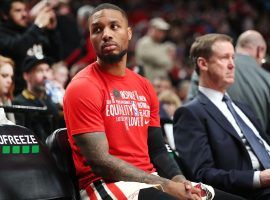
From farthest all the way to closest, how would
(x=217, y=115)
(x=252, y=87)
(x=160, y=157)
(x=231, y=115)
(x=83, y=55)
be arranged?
(x=83, y=55), (x=252, y=87), (x=231, y=115), (x=217, y=115), (x=160, y=157)

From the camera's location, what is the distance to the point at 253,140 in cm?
531

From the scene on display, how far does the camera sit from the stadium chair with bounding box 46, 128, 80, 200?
4324mm

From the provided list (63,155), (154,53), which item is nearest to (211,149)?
(63,155)

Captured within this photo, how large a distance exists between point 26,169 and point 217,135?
1613 mm

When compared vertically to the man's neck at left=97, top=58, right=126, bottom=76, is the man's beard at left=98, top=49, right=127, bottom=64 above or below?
above

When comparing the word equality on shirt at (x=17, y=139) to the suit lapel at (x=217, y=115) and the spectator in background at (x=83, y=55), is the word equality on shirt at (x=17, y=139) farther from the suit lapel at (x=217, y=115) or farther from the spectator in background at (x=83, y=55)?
the spectator in background at (x=83, y=55)

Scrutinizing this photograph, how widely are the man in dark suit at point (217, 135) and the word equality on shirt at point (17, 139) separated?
1.34 meters

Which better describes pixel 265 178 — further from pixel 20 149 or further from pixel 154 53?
pixel 154 53

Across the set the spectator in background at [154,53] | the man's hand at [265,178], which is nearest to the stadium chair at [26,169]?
the man's hand at [265,178]

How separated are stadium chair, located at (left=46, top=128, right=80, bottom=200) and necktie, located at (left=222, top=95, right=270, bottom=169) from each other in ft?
4.97

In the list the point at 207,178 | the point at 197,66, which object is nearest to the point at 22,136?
the point at 207,178

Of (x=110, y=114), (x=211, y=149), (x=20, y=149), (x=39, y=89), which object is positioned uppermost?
(x=39, y=89)

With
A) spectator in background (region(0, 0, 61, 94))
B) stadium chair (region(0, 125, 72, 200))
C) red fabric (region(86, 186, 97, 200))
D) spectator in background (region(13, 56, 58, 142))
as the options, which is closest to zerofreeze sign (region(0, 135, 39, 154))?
stadium chair (region(0, 125, 72, 200))

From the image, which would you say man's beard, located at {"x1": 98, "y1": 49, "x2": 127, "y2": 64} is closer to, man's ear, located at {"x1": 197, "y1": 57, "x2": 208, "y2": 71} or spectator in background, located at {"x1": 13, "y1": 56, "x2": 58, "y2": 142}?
man's ear, located at {"x1": 197, "y1": 57, "x2": 208, "y2": 71}
